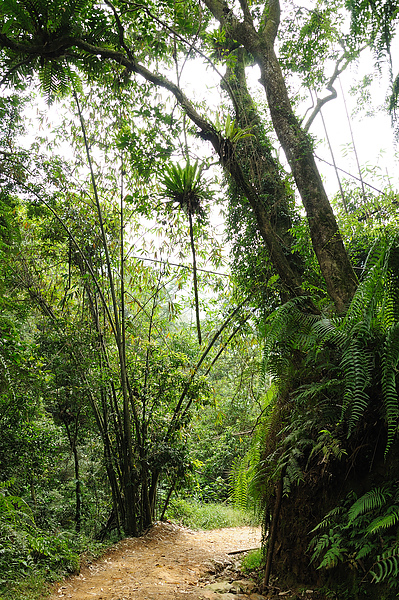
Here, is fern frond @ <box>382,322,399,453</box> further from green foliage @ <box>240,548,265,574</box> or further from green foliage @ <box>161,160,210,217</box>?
green foliage @ <box>161,160,210,217</box>

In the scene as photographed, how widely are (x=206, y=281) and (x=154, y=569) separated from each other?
323 cm

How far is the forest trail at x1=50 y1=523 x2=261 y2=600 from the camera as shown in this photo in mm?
2549

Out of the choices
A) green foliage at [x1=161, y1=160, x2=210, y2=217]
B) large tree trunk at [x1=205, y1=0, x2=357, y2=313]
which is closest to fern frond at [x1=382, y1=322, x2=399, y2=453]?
large tree trunk at [x1=205, y1=0, x2=357, y2=313]

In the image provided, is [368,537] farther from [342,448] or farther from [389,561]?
[342,448]

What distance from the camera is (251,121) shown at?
401cm

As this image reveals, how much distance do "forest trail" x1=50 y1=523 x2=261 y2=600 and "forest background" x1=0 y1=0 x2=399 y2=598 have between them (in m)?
0.28

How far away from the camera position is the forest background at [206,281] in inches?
70.5

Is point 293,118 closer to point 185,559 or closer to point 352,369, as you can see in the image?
point 352,369

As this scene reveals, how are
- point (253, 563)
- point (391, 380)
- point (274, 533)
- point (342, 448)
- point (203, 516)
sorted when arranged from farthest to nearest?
point (203, 516), point (253, 563), point (274, 533), point (342, 448), point (391, 380)

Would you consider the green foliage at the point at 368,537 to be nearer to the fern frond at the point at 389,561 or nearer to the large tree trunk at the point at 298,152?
the fern frond at the point at 389,561

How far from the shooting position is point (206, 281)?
5.07 meters

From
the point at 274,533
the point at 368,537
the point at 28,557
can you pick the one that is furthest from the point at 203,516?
the point at 368,537

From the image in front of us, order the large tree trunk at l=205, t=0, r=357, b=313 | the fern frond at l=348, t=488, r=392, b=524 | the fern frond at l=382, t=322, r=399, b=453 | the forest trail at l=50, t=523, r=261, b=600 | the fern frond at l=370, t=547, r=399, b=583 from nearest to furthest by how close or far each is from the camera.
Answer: the fern frond at l=370, t=547, r=399, b=583 < the fern frond at l=382, t=322, r=399, b=453 < the fern frond at l=348, t=488, r=392, b=524 < the forest trail at l=50, t=523, r=261, b=600 < the large tree trunk at l=205, t=0, r=357, b=313

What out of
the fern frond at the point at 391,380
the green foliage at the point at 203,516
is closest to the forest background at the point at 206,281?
the fern frond at the point at 391,380
